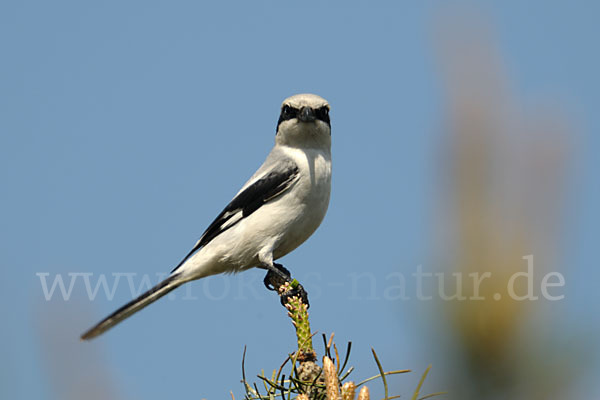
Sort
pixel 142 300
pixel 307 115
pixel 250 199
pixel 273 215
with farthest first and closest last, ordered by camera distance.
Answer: pixel 307 115
pixel 250 199
pixel 273 215
pixel 142 300

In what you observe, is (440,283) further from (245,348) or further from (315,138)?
(315,138)

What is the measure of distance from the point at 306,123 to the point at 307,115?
0.06 meters

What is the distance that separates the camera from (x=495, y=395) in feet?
3.79

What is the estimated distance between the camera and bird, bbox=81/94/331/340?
428 centimetres

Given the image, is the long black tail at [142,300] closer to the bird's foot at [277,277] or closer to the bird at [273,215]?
the bird at [273,215]

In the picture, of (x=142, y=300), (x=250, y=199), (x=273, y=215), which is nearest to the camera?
(x=142, y=300)

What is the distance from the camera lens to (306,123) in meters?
4.66

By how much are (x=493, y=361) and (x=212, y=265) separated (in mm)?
3343

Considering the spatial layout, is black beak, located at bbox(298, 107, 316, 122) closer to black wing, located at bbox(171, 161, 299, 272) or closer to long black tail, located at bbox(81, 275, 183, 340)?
black wing, located at bbox(171, 161, 299, 272)

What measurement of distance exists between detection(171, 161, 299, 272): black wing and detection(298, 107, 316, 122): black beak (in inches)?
13.1

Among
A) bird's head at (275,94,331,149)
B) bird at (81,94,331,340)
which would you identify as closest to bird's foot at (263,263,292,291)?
bird at (81,94,331,340)

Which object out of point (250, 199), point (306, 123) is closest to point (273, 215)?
point (250, 199)

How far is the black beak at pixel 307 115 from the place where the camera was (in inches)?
182

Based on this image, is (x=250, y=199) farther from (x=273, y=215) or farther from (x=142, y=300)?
(x=142, y=300)
